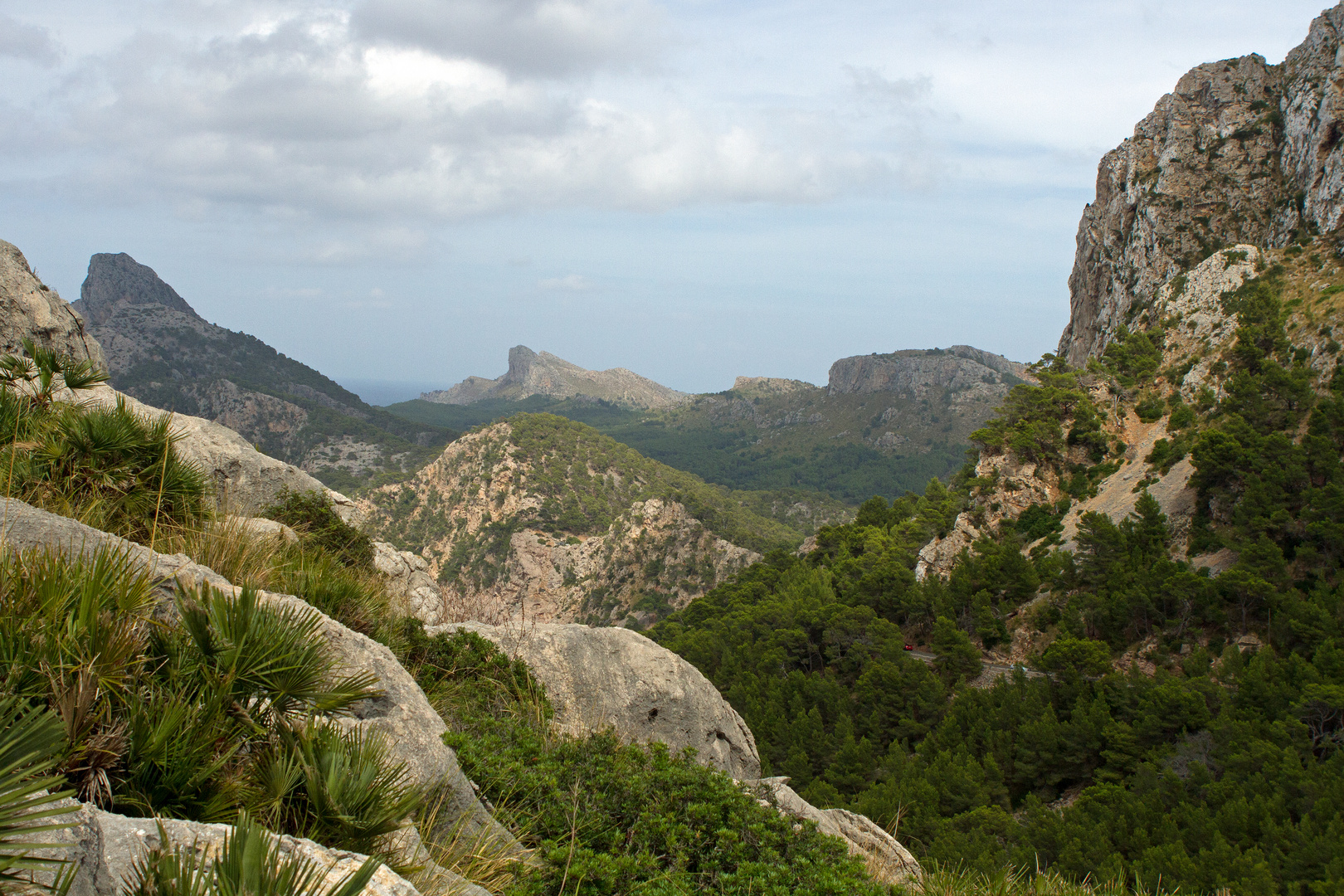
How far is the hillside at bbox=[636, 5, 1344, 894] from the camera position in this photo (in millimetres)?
20266

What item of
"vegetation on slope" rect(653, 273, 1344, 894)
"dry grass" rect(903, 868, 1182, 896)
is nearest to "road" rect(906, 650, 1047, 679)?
"vegetation on slope" rect(653, 273, 1344, 894)

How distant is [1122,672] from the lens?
92.3 ft

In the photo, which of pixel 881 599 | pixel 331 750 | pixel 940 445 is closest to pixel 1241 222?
pixel 881 599

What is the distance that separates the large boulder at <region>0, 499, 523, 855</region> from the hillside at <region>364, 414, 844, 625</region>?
185 ft

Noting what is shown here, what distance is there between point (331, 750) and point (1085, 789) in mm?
25052

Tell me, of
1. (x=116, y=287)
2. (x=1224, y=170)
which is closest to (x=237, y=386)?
(x=116, y=287)

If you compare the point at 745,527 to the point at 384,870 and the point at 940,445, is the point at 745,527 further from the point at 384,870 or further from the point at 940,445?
the point at 940,445

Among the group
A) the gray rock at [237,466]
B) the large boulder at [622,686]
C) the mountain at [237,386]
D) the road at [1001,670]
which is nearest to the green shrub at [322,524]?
the gray rock at [237,466]

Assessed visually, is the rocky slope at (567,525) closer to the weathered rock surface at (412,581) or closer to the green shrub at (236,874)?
the weathered rock surface at (412,581)

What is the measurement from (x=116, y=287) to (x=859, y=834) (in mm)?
206977

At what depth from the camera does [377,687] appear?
609cm

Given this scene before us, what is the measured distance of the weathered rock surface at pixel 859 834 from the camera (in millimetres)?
8078

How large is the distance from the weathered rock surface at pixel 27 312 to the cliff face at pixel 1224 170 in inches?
2201

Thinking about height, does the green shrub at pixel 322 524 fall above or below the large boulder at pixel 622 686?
above
